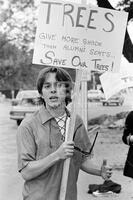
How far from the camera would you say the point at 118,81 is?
740cm

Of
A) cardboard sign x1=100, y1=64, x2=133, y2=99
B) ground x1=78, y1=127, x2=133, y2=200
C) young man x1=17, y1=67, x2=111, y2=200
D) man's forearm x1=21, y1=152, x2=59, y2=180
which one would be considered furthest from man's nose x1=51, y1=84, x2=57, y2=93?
ground x1=78, y1=127, x2=133, y2=200

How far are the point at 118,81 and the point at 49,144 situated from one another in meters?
4.41

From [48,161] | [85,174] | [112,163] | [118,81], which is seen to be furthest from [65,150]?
[112,163]

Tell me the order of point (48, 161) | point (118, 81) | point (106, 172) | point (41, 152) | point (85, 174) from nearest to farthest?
point (48, 161), point (41, 152), point (106, 172), point (118, 81), point (85, 174)

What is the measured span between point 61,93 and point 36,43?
0.60 meters

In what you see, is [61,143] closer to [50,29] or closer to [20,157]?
[20,157]

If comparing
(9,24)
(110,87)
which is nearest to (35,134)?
(110,87)

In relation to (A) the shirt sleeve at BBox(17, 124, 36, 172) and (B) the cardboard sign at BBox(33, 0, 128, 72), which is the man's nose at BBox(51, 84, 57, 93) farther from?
(B) the cardboard sign at BBox(33, 0, 128, 72)

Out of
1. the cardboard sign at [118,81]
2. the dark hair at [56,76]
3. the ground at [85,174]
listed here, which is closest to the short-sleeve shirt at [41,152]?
the dark hair at [56,76]

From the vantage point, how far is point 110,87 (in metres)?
7.30

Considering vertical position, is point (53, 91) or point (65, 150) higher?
point (53, 91)

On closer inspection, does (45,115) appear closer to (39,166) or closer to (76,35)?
(39,166)

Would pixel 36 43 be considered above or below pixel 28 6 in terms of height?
→ below

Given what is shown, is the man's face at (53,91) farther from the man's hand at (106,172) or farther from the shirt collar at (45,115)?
the man's hand at (106,172)
